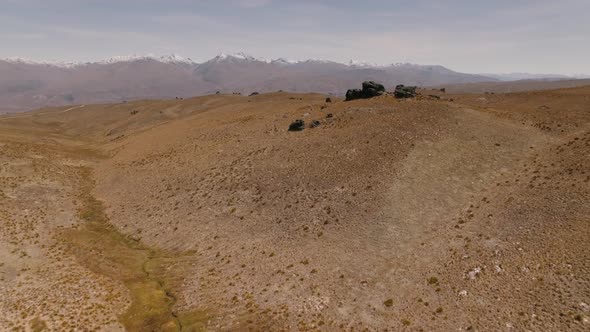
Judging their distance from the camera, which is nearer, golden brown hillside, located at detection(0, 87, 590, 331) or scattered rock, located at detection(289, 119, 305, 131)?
golden brown hillside, located at detection(0, 87, 590, 331)

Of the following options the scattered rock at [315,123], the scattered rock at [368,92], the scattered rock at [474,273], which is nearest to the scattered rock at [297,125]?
the scattered rock at [315,123]

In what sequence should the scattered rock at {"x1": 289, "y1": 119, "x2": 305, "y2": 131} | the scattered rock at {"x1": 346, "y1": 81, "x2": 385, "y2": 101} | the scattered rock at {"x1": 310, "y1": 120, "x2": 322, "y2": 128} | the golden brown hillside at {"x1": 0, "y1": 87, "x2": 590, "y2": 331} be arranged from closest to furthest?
the golden brown hillside at {"x1": 0, "y1": 87, "x2": 590, "y2": 331} → the scattered rock at {"x1": 310, "y1": 120, "x2": 322, "y2": 128} → the scattered rock at {"x1": 289, "y1": 119, "x2": 305, "y2": 131} → the scattered rock at {"x1": 346, "y1": 81, "x2": 385, "y2": 101}

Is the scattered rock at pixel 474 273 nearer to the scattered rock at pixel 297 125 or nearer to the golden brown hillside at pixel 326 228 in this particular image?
the golden brown hillside at pixel 326 228

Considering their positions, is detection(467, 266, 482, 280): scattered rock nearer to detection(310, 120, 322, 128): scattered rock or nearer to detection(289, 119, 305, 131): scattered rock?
detection(310, 120, 322, 128): scattered rock

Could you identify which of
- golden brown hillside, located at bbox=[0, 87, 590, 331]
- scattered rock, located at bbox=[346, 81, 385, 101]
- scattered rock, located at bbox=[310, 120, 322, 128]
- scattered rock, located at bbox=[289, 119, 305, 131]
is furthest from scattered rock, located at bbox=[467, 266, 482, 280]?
scattered rock, located at bbox=[346, 81, 385, 101]

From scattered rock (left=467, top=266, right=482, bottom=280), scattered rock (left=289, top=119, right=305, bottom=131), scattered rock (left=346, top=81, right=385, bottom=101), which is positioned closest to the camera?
scattered rock (left=467, top=266, right=482, bottom=280)

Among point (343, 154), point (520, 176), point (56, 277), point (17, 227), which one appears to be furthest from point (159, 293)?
point (520, 176)

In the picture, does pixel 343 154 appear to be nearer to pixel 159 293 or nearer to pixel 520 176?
pixel 520 176

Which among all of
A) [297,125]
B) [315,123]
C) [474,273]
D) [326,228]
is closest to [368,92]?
[315,123]
